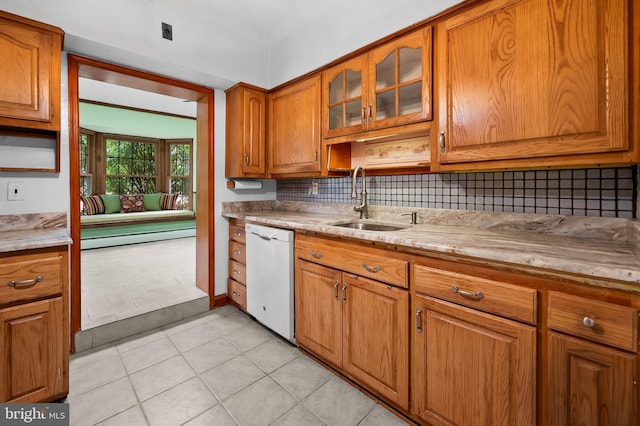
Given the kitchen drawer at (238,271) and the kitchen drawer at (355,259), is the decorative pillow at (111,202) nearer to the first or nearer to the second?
the kitchen drawer at (238,271)

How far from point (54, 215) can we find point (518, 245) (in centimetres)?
281

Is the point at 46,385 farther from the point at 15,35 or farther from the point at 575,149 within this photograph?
the point at 575,149

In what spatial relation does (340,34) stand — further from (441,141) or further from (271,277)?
(271,277)

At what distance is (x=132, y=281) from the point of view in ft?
11.0

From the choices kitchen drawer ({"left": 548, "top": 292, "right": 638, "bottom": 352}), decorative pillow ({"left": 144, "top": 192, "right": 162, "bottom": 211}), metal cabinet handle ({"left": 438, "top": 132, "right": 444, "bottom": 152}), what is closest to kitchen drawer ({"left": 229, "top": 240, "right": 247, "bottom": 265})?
metal cabinet handle ({"left": 438, "top": 132, "right": 444, "bottom": 152})

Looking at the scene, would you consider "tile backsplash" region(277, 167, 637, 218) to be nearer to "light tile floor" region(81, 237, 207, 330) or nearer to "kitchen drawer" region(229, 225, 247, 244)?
"kitchen drawer" region(229, 225, 247, 244)

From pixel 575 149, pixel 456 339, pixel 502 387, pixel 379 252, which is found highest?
pixel 575 149

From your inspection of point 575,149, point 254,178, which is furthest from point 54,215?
point 575,149

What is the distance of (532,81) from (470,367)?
130 cm

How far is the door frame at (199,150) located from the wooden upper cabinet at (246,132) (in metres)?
0.18

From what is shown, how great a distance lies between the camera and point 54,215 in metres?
2.03

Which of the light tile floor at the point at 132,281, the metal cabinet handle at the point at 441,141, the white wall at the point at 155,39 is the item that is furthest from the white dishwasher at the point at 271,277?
the white wall at the point at 155,39

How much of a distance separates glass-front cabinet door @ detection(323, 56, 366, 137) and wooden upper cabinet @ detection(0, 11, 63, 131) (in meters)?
1.74

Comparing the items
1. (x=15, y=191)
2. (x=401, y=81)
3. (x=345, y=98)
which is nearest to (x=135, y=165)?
(x=15, y=191)
